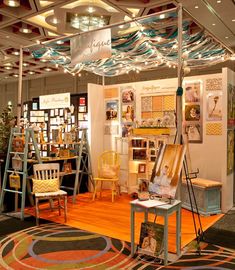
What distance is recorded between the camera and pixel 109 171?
20.3 feet

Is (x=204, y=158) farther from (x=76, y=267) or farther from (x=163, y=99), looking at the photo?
(x=76, y=267)

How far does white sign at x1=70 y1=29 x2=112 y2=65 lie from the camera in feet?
14.0

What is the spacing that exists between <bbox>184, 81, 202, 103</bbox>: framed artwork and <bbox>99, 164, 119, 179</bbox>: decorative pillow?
1926 millimetres

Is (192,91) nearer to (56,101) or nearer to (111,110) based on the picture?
(111,110)

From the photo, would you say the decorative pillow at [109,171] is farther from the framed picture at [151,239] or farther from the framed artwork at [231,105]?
Answer: the framed picture at [151,239]

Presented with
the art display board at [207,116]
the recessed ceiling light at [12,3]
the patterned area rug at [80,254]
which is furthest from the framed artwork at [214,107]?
the recessed ceiling light at [12,3]

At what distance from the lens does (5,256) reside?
3439mm

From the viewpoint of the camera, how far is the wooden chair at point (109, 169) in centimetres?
607

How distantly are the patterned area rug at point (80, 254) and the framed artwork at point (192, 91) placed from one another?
9.10 feet

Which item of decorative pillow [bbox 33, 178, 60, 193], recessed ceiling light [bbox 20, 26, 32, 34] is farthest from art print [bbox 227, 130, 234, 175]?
recessed ceiling light [bbox 20, 26, 32, 34]

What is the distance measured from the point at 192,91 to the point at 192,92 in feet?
0.06

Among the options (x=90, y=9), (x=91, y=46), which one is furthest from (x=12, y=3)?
(x=91, y=46)

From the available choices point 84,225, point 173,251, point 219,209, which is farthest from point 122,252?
point 219,209

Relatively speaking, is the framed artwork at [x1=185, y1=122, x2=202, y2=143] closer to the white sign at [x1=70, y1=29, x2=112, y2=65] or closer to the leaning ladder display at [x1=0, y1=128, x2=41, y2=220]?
the white sign at [x1=70, y1=29, x2=112, y2=65]
